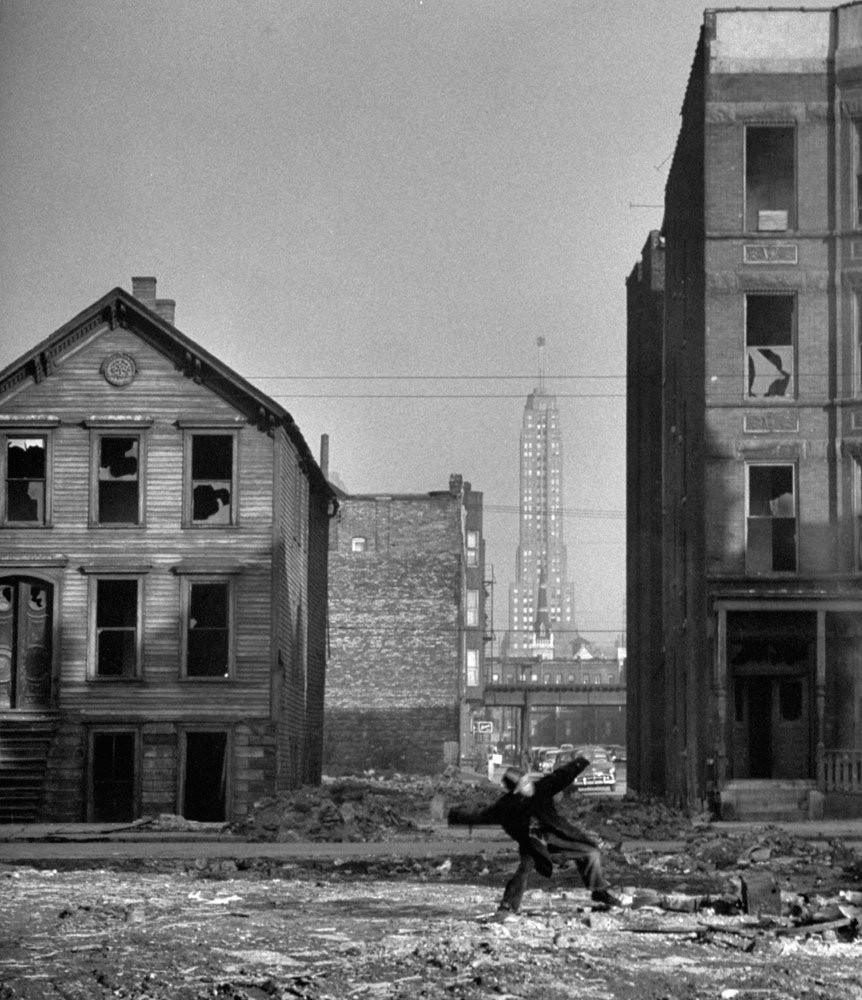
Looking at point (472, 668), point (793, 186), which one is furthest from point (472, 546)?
point (793, 186)

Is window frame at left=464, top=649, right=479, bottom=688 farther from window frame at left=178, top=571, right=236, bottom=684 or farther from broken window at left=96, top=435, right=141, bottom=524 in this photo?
window frame at left=178, top=571, right=236, bottom=684

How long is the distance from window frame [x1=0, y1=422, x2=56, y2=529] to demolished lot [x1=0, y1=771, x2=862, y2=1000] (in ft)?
39.4

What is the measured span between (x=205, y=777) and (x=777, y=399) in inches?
546

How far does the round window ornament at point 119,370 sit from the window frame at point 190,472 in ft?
5.18

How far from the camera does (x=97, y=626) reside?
36.9m

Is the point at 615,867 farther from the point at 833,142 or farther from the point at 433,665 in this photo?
the point at 433,665

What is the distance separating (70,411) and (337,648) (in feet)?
122

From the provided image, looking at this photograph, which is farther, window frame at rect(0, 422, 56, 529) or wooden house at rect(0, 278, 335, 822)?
window frame at rect(0, 422, 56, 529)

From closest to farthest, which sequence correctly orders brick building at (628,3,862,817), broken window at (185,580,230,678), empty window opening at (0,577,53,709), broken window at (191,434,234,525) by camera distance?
brick building at (628,3,862,817), empty window opening at (0,577,53,709), broken window at (185,580,230,678), broken window at (191,434,234,525)

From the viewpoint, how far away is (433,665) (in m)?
72.8

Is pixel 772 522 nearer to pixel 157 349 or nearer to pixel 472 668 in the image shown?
pixel 157 349

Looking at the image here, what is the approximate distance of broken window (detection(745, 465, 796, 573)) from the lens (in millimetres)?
36125

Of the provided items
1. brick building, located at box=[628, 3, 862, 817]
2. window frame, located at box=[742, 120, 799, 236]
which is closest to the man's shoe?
brick building, located at box=[628, 3, 862, 817]

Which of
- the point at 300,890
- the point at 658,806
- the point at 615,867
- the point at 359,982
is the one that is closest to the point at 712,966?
the point at 359,982
